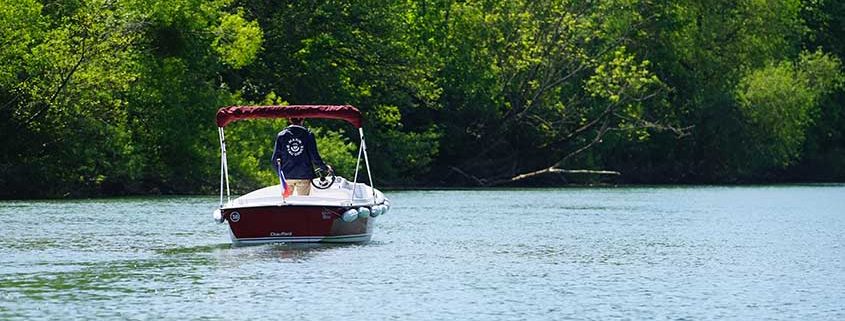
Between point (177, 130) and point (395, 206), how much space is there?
9.90 m

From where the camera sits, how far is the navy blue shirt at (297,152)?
29.0 m

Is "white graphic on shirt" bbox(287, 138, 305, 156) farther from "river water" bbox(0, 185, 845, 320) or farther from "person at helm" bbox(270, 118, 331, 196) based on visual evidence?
"river water" bbox(0, 185, 845, 320)

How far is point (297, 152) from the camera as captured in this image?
29000 mm

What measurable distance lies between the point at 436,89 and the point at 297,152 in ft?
129

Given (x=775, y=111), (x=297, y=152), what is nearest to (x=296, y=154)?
(x=297, y=152)

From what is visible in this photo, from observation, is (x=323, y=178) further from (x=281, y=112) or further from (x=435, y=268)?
(x=435, y=268)

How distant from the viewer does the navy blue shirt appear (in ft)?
95.1

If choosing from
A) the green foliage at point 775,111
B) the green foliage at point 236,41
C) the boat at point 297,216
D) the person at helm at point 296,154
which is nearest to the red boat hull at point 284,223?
the boat at point 297,216

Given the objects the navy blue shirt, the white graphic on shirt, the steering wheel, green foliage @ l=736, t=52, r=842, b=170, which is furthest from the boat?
green foliage @ l=736, t=52, r=842, b=170

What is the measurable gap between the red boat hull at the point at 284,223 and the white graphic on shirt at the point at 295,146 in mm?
1030

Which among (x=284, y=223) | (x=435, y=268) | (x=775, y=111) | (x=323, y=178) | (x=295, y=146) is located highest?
(x=775, y=111)

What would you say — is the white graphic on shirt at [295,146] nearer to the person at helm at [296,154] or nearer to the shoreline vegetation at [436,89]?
the person at helm at [296,154]

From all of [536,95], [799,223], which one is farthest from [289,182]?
[536,95]

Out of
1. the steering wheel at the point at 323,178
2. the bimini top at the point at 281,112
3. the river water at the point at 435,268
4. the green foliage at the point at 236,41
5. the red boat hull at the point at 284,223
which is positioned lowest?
the river water at the point at 435,268
